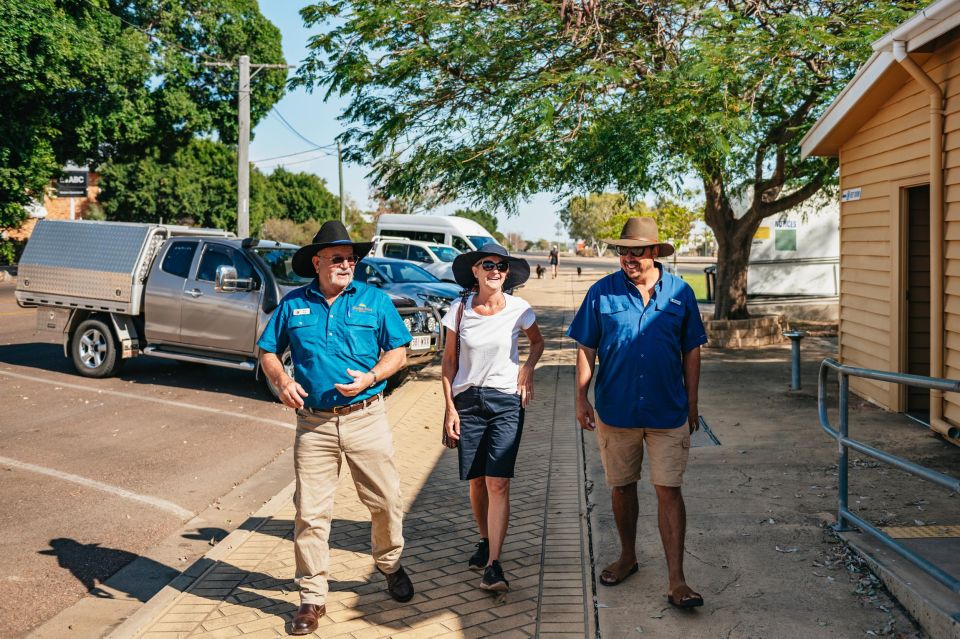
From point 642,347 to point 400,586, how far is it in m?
1.82

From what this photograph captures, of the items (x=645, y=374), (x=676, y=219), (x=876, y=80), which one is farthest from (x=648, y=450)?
(x=676, y=219)

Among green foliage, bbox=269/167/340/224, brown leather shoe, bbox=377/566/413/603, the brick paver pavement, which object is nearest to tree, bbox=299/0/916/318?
the brick paver pavement

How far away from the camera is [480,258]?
4.88 meters

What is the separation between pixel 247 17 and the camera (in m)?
43.4

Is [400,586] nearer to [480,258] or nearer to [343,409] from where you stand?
[343,409]

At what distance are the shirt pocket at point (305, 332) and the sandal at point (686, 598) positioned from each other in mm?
2223

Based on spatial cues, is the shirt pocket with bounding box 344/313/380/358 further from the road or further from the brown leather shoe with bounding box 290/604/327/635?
the road

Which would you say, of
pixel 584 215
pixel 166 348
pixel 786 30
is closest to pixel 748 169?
pixel 786 30

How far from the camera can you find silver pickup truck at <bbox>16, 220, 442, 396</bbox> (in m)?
11.1

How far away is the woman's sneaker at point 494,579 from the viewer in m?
4.73

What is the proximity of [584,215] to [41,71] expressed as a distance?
266ft

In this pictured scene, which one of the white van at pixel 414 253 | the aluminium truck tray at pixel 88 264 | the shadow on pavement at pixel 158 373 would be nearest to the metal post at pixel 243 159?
the white van at pixel 414 253

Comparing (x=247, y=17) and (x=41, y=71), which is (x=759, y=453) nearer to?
(x=41, y=71)

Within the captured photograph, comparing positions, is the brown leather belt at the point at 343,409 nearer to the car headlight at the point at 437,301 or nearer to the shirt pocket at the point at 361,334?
the shirt pocket at the point at 361,334
